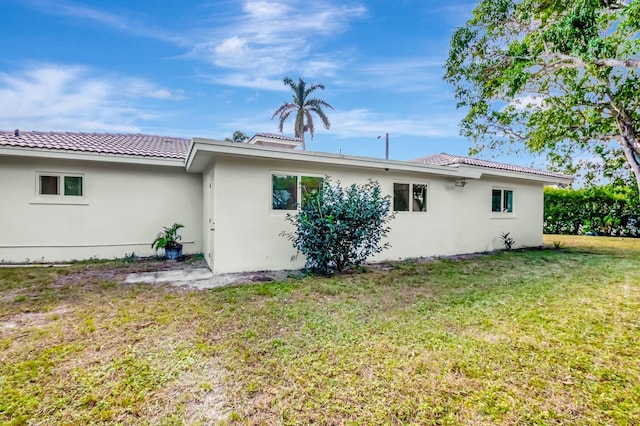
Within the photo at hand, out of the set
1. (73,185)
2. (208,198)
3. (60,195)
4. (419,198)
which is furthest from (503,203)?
(60,195)

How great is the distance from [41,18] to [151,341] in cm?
1102

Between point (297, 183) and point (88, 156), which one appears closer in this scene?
point (297, 183)

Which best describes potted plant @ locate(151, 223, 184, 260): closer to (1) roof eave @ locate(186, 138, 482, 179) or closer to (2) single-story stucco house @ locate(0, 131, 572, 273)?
(2) single-story stucco house @ locate(0, 131, 572, 273)

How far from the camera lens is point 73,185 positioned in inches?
330

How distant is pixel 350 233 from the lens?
22.6 ft

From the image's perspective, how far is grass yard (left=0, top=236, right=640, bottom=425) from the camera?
247cm

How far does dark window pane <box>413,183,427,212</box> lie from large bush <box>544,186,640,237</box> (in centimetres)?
1211

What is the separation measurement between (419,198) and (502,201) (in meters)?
4.27

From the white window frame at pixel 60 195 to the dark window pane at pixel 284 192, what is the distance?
5.50 meters

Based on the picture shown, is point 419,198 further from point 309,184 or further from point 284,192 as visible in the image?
point 284,192

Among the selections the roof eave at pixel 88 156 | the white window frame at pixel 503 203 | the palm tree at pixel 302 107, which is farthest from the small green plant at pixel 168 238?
the palm tree at pixel 302 107

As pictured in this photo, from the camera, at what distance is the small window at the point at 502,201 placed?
11.3m

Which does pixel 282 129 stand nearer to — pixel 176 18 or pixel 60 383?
pixel 176 18

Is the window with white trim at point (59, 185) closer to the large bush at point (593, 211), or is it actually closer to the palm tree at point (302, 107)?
the palm tree at point (302, 107)
